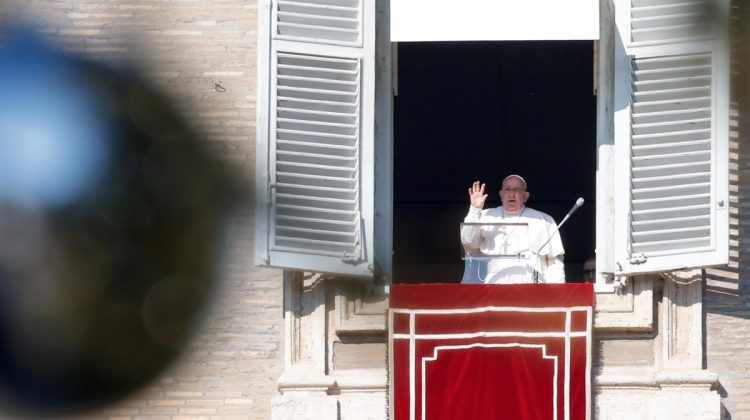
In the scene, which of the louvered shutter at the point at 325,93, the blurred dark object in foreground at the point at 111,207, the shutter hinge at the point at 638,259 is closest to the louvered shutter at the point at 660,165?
the shutter hinge at the point at 638,259

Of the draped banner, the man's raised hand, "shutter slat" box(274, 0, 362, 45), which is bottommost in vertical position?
the draped banner

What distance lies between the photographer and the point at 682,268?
687cm

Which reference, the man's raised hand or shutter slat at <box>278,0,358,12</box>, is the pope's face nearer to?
the man's raised hand

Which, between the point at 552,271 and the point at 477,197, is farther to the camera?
the point at 552,271

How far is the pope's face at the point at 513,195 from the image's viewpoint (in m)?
7.70

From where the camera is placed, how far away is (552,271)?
7449 mm

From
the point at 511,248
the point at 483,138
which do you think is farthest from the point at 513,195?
the point at 483,138

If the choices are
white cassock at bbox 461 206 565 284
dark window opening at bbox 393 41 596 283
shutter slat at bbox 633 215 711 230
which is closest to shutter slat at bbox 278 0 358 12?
white cassock at bbox 461 206 565 284

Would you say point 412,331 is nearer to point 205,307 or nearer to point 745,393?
point 745,393

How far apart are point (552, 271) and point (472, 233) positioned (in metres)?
0.54

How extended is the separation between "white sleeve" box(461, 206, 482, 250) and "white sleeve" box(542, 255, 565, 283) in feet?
1.30

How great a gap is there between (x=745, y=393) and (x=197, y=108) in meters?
6.52

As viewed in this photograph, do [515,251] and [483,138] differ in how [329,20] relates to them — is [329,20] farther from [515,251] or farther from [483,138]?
[483,138]

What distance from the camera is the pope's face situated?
7.70 meters
